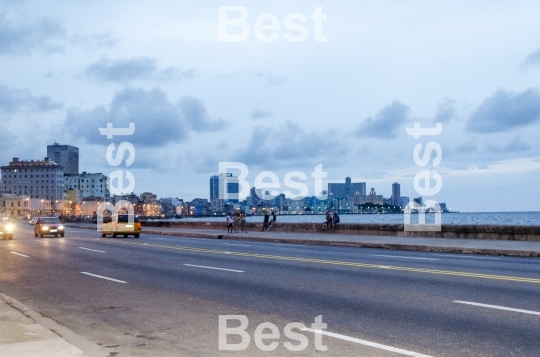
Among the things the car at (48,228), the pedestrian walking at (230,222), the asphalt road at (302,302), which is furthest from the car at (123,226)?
the asphalt road at (302,302)

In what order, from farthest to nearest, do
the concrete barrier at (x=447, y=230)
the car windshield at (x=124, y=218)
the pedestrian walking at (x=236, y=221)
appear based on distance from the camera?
the pedestrian walking at (x=236, y=221)
the car windshield at (x=124, y=218)
the concrete barrier at (x=447, y=230)

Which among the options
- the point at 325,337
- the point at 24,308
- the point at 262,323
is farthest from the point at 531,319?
the point at 24,308

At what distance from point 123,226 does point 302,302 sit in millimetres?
33131

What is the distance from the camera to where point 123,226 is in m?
43.2

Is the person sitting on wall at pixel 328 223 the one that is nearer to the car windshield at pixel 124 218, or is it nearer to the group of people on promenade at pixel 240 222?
the group of people on promenade at pixel 240 222

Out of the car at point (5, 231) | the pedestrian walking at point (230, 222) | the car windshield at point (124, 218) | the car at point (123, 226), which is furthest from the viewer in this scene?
the pedestrian walking at point (230, 222)

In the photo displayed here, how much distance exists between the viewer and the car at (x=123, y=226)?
43.1 meters

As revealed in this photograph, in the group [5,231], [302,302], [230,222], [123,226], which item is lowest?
[302,302]

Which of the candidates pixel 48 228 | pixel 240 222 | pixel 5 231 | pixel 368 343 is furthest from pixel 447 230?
pixel 5 231

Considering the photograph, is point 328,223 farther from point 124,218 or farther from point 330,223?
point 124,218

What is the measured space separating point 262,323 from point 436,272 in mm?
8286

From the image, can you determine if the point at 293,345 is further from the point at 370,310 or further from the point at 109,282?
the point at 109,282

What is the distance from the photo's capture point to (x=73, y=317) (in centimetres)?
1088

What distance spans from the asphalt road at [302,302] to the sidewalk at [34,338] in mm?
340
